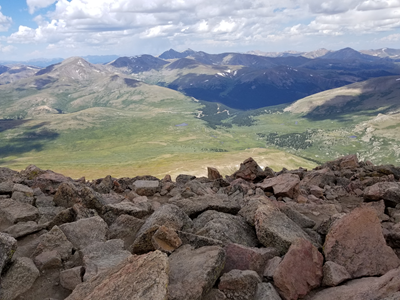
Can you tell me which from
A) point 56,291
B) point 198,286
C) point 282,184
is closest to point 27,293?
point 56,291

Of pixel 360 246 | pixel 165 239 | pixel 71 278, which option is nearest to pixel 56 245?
pixel 71 278

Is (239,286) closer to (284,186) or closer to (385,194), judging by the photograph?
(385,194)

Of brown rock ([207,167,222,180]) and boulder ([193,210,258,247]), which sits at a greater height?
boulder ([193,210,258,247])

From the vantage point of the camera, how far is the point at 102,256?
43.0 ft

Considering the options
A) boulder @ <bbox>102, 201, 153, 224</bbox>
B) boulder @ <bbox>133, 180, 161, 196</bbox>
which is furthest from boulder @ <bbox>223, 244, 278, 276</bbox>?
boulder @ <bbox>133, 180, 161, 196</bbox>

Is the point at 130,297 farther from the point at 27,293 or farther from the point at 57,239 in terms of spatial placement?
the point at 57,239

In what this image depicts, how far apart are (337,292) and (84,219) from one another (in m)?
12.8

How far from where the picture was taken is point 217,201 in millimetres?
18969

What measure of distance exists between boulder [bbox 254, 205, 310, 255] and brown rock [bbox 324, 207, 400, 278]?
163 cm

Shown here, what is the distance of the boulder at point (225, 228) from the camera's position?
13.9 m

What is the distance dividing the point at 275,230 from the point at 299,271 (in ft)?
9.19

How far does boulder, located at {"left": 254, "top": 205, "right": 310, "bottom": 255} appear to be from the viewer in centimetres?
Result: 1355

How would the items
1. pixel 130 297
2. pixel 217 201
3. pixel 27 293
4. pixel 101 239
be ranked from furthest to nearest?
pixel 217 201 < pixel 101 239 < pixel 27 293 < pixel 130 297

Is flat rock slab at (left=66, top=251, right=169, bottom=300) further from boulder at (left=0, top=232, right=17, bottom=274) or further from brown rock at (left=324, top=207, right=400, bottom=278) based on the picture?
brown rock at (left=324, top=207, right=400, bottom=278)
